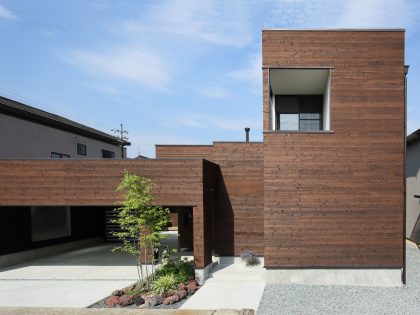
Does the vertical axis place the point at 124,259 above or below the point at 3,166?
below

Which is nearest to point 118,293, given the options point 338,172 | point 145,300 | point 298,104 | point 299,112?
point 145,300

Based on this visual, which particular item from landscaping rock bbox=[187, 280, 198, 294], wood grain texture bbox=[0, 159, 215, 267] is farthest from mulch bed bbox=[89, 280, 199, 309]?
wood grain texture bbox=[0, 159, 215, 267]

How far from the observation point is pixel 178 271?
36.3ft

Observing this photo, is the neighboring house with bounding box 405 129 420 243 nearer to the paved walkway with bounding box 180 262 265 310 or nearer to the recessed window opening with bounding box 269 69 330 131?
the recessed window opening with bounding box 269 69 330 131

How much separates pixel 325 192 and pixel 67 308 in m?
9.39

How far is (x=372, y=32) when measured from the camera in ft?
35.9

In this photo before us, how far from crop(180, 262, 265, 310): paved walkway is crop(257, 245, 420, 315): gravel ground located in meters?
0.42

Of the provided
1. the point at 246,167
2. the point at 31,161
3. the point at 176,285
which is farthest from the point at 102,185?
the point at 246,167

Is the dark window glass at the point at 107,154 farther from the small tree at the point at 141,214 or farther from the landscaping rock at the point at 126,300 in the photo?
the landscaping rock at the point at 126,300

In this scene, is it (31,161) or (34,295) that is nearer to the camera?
(34,295)

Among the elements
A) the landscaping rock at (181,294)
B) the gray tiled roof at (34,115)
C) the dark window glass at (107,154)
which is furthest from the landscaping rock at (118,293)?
the dark window glass at (107,154)

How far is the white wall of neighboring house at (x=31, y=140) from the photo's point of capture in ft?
51.4

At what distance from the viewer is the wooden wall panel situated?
10898 millimetres

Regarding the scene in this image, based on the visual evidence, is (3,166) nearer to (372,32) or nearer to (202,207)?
(202,207)
